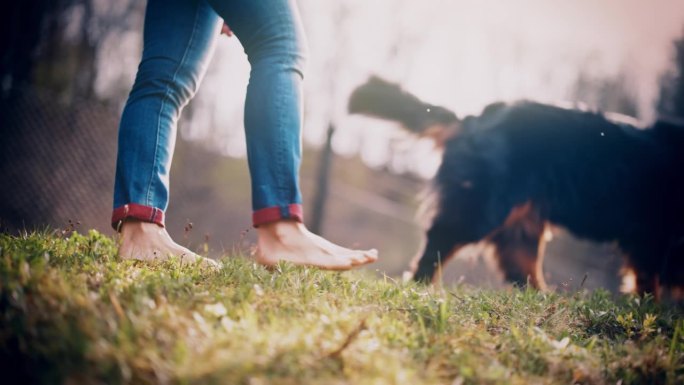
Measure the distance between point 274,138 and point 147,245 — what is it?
647 mm

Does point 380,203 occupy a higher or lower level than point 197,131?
lower

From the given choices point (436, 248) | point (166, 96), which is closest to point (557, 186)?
point (436, 248)

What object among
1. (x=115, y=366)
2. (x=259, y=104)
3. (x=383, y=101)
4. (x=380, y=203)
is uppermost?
(x=383, y=101)

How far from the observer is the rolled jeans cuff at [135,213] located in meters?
1.76

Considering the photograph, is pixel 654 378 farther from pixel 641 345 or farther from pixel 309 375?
pixel 309 375

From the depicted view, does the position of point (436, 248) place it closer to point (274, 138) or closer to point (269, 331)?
point (274, 138)

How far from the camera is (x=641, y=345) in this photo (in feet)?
4.98

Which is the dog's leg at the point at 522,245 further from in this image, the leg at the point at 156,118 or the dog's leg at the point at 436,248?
the leg at the point at 156,118

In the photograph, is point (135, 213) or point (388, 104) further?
point (388, 104)

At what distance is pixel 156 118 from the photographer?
1.83 meters

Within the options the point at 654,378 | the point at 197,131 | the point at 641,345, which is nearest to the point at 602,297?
the point at 641,345

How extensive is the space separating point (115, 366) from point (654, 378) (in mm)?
1433

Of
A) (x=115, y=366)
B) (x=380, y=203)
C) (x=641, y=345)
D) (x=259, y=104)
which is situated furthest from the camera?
(x=380, y=203)

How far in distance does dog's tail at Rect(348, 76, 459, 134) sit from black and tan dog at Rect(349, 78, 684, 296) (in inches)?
8.9
